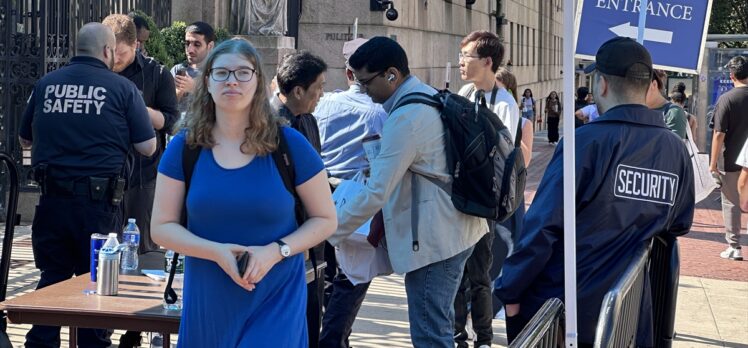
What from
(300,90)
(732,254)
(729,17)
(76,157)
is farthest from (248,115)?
(729,17)

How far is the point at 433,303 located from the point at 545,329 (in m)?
2.09

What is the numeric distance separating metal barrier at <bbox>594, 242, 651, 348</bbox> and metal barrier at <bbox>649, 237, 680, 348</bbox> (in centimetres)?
51

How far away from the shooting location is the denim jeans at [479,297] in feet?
23.1

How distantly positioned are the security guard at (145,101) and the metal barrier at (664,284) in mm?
3389

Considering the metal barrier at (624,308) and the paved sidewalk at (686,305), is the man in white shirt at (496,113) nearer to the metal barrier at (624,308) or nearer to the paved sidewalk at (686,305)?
the paved sidewalk at (686,305)

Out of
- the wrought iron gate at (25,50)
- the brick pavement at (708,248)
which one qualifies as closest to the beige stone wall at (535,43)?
the brick pavement at (708,248)

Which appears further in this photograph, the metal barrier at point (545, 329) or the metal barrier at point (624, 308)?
the metal barrier at point (624, 308)

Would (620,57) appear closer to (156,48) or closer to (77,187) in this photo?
(77,187)

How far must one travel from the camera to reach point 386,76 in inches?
213

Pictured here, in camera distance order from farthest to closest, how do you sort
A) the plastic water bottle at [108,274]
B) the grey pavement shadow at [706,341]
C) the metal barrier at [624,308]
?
the grey pavement shadow at [706,341]
the plastic water bottle at [108,274]
the metal barrier at [624,308]

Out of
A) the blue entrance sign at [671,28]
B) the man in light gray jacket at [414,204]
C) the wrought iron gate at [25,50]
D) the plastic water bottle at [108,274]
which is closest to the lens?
the plastic water bottle at [108,274]

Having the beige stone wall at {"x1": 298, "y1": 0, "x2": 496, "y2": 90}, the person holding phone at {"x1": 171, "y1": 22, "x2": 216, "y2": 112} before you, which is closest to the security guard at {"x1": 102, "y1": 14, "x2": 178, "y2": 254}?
the person holding phone at {"x1": 171, "y1": 22, "x2": 216, "y2": 112}

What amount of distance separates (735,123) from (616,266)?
338 inches

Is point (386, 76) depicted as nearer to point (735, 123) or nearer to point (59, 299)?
point (59, 299)
